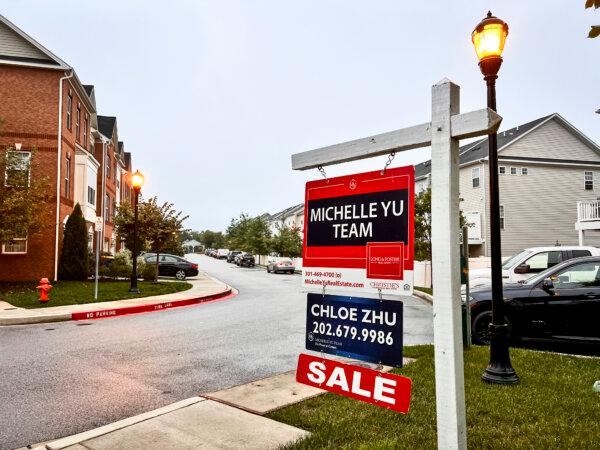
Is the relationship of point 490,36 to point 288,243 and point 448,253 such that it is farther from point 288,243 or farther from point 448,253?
point 288,243

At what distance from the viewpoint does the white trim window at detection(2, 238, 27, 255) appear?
69.5 ft

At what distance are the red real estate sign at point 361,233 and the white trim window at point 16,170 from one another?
63.9 ft

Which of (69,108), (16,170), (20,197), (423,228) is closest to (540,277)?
(423,228)

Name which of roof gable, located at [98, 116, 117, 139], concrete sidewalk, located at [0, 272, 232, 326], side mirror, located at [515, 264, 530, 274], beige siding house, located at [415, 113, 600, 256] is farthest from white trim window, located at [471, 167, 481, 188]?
roof gable, located at [98, 116, 117, 139]

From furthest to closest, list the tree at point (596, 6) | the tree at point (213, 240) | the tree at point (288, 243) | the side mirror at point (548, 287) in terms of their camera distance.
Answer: the tree at point (213, 240) → the tree at point (288, 243) → the side mirror at point (548, 287) → the tree at point (596, 6)

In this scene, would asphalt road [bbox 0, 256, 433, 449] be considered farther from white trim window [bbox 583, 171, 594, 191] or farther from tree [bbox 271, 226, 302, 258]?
tree [bbox 271, 226, 302, 258]

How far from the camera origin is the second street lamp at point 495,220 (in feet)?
19.6

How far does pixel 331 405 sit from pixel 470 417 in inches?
55.4

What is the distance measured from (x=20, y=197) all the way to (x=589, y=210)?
26.9 m

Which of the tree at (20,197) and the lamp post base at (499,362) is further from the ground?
the tree at (20,197)

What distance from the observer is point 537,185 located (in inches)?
1325

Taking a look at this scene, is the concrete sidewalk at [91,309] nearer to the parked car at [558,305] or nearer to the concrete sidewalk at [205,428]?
the concrete sidewalk at [205,428]

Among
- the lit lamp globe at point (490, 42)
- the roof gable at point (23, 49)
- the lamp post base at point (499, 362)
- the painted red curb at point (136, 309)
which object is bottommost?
the painted red curb at point (136, 309)

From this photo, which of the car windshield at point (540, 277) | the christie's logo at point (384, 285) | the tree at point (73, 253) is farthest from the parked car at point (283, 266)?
the christie's logo at point (384, 285)
